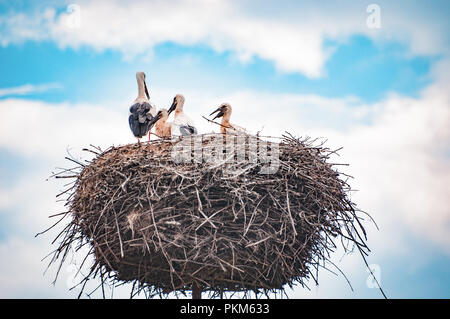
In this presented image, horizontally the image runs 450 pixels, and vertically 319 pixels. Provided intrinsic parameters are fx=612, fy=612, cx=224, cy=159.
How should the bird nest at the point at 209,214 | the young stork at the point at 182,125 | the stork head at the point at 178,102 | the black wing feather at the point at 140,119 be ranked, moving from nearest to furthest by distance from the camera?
1. the bird nest at the point at 209,214
2. the young stork at the point at 182,125
3. the black wing feather at the point at 140,119
4. the stork head at the point at 178,102

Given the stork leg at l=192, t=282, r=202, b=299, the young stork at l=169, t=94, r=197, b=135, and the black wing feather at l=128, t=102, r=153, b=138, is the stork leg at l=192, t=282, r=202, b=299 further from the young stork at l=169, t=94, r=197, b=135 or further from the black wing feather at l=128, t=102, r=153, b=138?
the black wing feather at l=128, t=102, r=153, b=138

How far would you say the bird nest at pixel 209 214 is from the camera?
5105 mm

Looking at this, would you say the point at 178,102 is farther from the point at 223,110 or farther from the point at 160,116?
the point at 223,110

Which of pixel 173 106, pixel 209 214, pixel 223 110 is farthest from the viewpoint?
pixel 173 106

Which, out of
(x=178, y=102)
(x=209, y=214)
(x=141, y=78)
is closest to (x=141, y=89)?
(x=141, y=78)

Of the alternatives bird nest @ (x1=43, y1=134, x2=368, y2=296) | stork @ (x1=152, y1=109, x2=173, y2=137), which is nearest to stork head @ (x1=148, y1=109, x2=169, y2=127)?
stork @ (x1=152, y1=109, x2=173, y2=137)

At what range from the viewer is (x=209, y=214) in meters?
5.15

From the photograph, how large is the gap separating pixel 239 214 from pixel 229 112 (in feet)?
8.46

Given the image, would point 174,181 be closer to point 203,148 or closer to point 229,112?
point 203,148

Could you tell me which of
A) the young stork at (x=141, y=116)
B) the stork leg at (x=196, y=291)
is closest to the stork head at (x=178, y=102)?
the young stork at (x=141, y=116)

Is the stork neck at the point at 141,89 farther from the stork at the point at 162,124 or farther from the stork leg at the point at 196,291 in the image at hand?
the stork leg at the point at 196,291

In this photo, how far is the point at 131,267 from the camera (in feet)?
18.0
